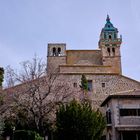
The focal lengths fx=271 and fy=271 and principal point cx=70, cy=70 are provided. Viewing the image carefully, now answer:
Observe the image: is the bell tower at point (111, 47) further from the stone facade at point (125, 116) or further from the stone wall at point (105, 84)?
the stone facade at point (125, 116)

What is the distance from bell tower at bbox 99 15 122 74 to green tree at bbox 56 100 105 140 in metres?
24.3

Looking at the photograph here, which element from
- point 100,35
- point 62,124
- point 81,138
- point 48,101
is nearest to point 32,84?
point 48,101

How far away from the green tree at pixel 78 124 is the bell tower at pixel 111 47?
24.3 metres

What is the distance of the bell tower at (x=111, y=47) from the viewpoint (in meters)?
49.6

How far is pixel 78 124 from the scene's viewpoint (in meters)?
23.7

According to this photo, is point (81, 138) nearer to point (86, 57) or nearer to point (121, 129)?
point (121, 129)

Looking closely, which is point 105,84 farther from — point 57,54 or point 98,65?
point 57,54

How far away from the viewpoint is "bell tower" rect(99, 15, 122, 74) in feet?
163

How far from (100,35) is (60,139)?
34864mm

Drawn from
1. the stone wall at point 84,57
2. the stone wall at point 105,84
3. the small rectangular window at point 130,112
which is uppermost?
the stone wall at point 84,57

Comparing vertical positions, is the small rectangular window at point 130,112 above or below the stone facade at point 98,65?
below

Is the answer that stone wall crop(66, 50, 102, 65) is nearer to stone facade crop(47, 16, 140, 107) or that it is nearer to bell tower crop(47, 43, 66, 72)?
stone facade crop(47, 16, 140, 107)

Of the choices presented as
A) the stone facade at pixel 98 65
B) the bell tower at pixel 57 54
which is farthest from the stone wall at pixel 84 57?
the bell tower at pixel 57 54

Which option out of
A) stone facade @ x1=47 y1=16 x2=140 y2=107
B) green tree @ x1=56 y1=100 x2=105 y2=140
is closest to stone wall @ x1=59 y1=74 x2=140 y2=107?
stone facade @ x1=47 y1=16 x2=140 y2=107
